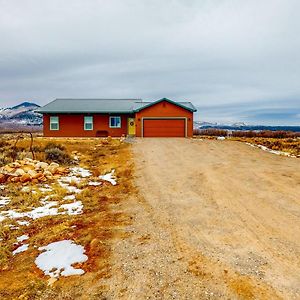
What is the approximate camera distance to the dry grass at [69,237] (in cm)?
474

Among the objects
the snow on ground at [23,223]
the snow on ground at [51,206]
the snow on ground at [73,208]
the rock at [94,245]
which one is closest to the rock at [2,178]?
the snow on ground at [51,206]

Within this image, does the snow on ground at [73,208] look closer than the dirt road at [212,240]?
No

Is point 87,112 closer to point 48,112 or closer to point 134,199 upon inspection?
point 48,112

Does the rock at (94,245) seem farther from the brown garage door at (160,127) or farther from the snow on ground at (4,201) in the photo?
the brown garage door at (160,127)

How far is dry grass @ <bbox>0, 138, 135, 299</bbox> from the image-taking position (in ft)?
15.6

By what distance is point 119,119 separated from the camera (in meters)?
34.7

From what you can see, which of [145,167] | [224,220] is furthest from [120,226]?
[145,167]

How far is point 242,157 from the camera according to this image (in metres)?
17.7

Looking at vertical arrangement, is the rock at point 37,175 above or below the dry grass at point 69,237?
above

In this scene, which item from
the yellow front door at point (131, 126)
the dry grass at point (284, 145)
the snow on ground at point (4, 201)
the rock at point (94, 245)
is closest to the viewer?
the rock at point (94, 245)

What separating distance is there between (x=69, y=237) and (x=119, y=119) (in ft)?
93.4

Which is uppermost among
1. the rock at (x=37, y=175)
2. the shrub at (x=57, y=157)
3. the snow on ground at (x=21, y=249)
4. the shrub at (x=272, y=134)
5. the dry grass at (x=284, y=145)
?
the shrub at (x=272, y=134)

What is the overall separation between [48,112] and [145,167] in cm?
2240

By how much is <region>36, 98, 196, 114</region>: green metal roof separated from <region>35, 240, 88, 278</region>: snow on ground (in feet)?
88.0
